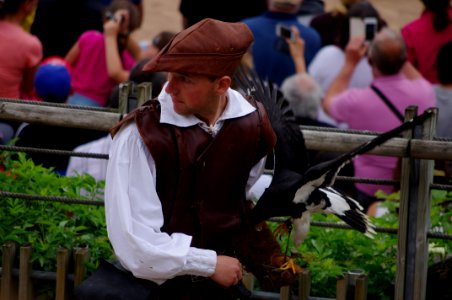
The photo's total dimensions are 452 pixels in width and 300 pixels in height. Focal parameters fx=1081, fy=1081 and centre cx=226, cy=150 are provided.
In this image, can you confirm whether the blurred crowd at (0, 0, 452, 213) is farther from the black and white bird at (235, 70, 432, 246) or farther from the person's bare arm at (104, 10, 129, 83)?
the black and white bird at (235, 70, 432, 246)

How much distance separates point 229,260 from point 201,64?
0.65 meters

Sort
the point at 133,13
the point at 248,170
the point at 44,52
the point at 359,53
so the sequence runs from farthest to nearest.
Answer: the point at 44,52 → the point at 133,13 → the point at 359,53 → the point at 248,170

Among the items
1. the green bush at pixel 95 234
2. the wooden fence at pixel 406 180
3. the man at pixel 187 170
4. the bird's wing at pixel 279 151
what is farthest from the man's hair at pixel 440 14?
the man at pixel 187 170

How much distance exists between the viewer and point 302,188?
3684mm

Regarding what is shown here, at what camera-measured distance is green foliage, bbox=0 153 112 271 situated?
4.72 meters

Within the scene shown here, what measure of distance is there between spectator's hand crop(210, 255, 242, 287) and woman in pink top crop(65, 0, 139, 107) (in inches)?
178

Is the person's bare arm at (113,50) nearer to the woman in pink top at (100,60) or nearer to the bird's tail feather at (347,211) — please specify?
the woman in pink top at (100,60)

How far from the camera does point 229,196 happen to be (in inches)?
143

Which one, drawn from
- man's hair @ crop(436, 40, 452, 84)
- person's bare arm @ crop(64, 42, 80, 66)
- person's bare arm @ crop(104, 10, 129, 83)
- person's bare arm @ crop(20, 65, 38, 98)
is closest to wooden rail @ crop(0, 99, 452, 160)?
person's bare arm @ crop(20, 65, 38, 98)

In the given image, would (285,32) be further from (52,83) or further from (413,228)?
(413,228)

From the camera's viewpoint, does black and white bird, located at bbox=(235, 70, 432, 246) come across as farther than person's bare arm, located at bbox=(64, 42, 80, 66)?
No

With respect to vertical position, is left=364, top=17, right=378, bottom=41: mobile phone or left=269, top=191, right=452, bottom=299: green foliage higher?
left=364, top=17, right=378, bottom=41: mobile phone

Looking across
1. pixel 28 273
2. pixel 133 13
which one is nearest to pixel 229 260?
pixel 28 273

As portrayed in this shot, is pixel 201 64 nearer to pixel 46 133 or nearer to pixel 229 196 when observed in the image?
pixel 229 196
